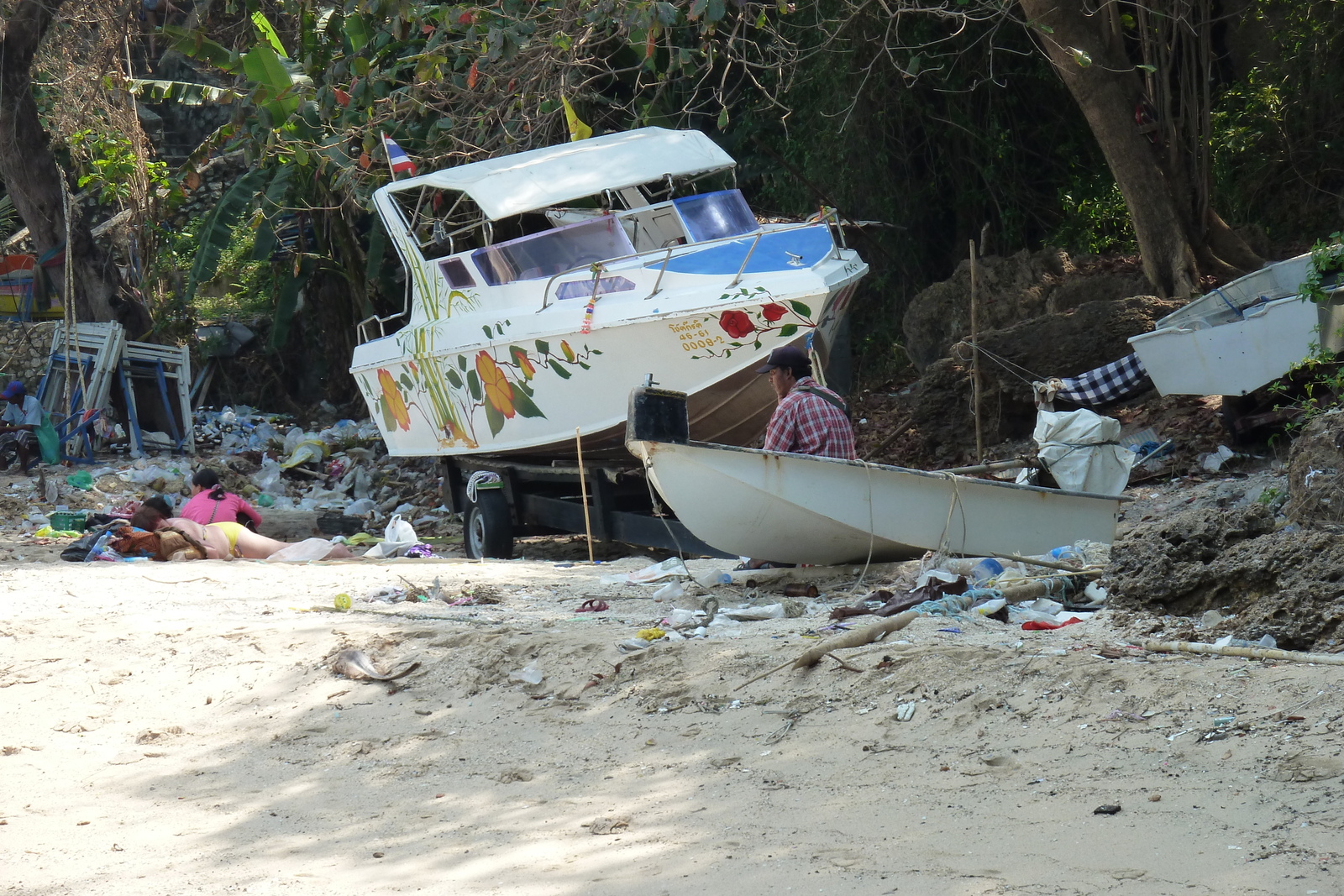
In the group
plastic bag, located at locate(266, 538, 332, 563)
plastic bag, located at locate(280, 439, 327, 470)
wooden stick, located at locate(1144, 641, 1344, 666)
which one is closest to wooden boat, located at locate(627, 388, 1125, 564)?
wooden stick, located at locate(1144, 641, 1344, 666)

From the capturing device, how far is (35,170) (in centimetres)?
1830

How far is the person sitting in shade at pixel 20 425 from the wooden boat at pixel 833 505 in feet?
36.2

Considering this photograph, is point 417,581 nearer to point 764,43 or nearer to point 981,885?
point 981,885

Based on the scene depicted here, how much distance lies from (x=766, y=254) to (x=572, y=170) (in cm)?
168

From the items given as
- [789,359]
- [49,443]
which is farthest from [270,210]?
[789,359]

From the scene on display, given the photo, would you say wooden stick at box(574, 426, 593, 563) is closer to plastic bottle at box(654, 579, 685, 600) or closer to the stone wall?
plastic bottle at box(654, 579, 685, 600)

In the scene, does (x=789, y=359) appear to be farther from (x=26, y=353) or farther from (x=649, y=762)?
(x=26, y=353)

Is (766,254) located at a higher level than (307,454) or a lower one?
higher

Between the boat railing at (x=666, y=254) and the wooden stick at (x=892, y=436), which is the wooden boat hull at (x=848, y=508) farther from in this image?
the wooden stick at (x=892, y=436)

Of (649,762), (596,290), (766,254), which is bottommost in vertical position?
(649,762)

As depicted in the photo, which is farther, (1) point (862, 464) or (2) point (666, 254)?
(2) point (666, 254)

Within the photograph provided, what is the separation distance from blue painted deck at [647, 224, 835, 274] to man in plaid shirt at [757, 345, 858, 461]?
1393mm

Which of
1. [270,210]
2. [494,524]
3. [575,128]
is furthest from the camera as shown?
[270,210]

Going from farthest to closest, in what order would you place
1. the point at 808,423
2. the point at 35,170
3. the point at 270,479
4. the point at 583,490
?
1. the point at 35,170
2. the point at 270,479
3. the point at 583,490
4. the point at 808,423
